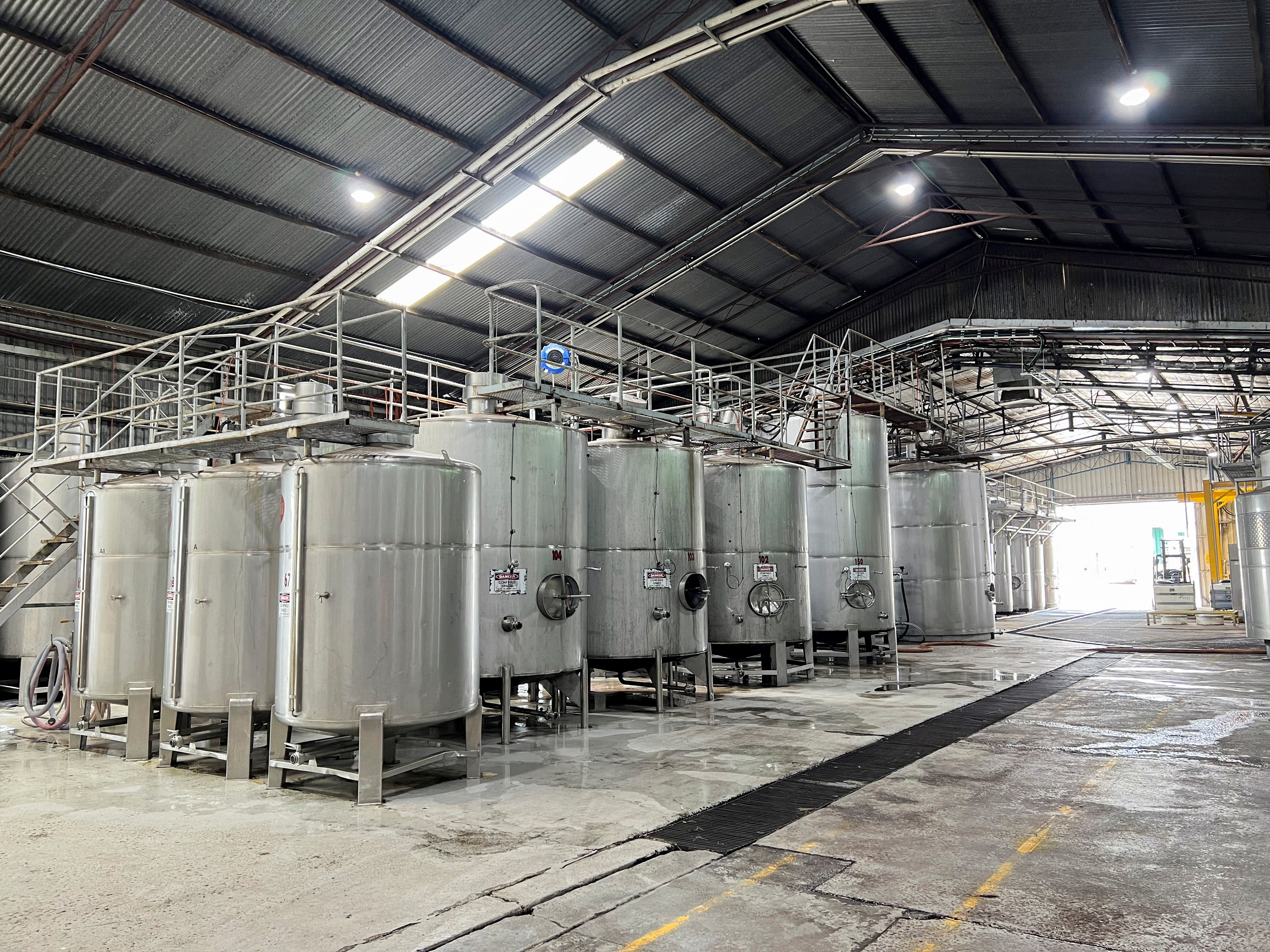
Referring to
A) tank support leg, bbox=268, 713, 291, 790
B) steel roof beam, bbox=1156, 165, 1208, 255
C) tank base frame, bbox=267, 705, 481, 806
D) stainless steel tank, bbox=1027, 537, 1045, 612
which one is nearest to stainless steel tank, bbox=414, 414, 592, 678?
tank base frame, bbox=267, 705, 481, 806

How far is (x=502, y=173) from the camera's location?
1620 cm

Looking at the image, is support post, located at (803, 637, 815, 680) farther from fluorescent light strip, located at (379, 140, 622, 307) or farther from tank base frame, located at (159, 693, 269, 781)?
fluorescent light strip, located at (379, 140, 622, 307)

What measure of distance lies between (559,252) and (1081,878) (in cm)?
1675

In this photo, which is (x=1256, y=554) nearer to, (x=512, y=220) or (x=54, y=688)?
(x=512, y=220)

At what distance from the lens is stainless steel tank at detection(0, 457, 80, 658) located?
45.3ft

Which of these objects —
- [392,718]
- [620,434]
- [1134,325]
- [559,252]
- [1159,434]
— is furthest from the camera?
[1159,434]

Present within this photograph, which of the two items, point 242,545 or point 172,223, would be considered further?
point 172,223

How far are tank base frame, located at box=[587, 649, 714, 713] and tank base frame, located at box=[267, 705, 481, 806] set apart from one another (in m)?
3.08

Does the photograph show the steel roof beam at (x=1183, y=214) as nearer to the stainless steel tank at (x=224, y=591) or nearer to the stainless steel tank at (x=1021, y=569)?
the stainless steel tank at (x=224, y=591)

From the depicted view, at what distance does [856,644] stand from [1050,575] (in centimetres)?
2977

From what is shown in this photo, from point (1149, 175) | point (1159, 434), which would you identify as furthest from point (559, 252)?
point (1159, 434)

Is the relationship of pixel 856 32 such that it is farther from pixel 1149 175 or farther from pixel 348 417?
pixel 348 417

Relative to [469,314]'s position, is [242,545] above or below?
below

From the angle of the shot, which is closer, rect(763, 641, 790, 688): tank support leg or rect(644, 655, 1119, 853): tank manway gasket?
rect(644, 655, 1119, 853): tank manway gasket
